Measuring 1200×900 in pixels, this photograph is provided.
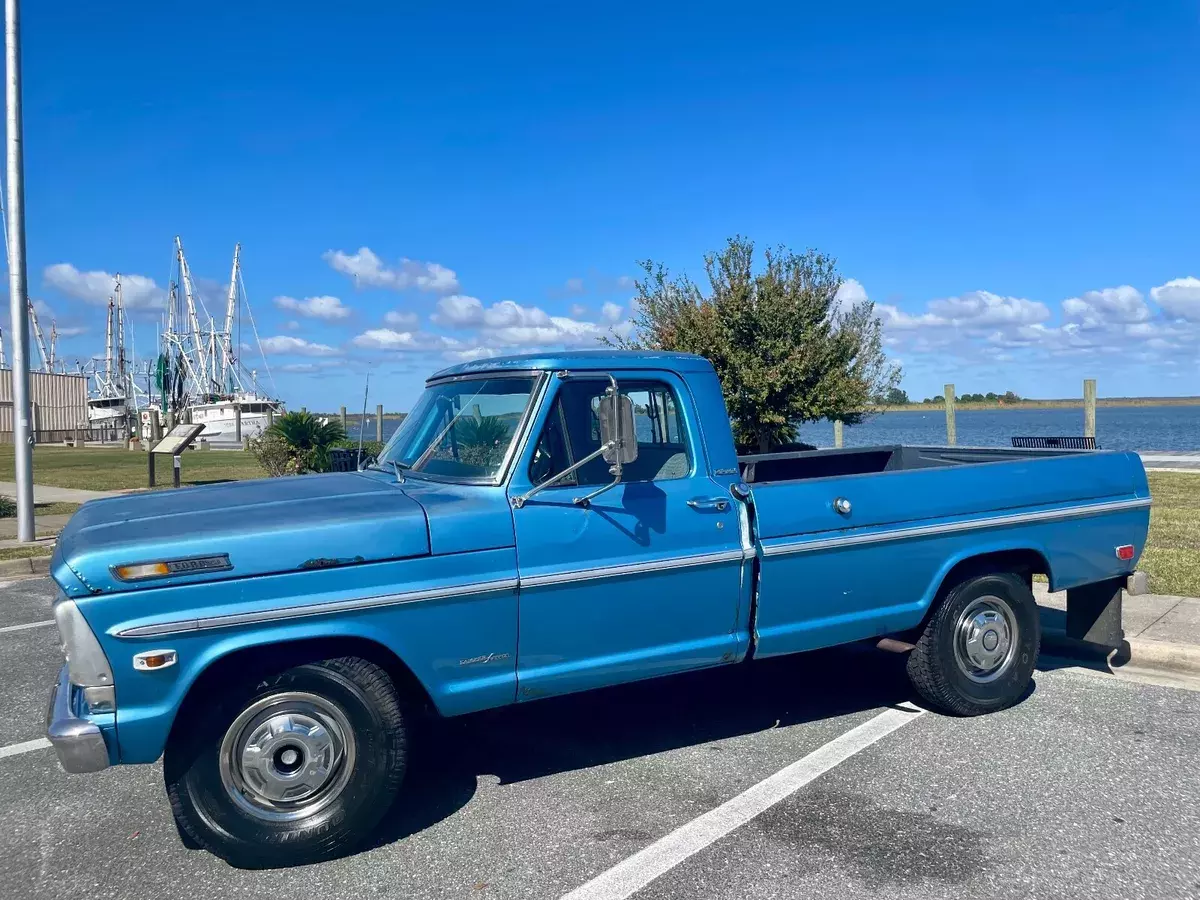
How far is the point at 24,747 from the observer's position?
5281mm

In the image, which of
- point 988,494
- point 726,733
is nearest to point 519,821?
point 726,733

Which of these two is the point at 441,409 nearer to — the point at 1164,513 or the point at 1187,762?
the point at 1187,762

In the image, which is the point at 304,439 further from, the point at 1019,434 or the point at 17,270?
the point at 1019,434

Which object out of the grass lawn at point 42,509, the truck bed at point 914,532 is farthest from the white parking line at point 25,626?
the grass lawn at point 42,509

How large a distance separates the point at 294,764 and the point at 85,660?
2.92 ft

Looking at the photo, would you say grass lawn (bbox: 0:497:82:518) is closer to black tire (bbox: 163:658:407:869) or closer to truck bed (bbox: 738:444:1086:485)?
truck bed (bbox: 738:444:1086:485)

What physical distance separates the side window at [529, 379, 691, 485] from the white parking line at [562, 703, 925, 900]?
1518 millimetres

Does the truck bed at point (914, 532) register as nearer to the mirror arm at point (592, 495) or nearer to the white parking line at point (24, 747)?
the mirror arm at point (592, 495)

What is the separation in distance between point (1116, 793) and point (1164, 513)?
10.2 meters

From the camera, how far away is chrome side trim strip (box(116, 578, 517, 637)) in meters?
3.54

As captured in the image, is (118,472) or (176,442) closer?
(176,442)

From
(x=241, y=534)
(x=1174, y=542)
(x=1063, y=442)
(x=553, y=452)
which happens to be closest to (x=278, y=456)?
(x=1063, y=442)

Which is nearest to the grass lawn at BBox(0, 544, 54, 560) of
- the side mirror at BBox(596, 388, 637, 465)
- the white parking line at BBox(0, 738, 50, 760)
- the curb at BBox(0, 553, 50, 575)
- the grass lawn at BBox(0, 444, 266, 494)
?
the curb at BBox(0, 553, 50, 575)

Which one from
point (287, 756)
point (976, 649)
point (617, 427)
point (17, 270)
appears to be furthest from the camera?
point (17, 270)
